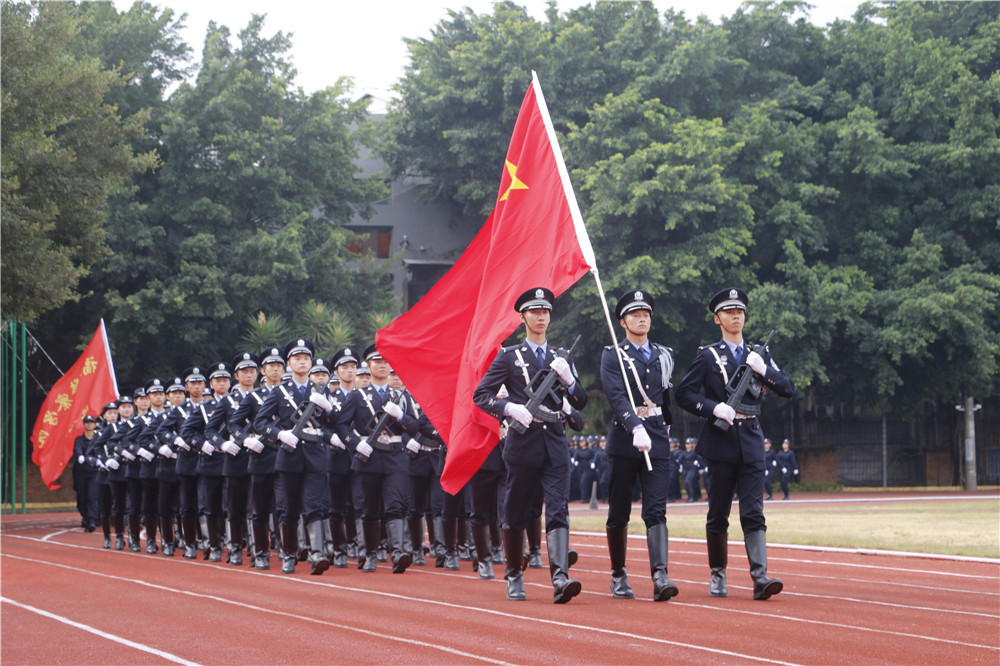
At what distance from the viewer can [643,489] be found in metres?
8.60

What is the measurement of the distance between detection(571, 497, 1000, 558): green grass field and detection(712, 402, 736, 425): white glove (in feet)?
18.1

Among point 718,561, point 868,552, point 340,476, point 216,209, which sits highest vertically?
point 216,209

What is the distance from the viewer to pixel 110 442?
59.6 ft

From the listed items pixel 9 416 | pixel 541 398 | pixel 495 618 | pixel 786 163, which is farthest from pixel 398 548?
pixel 786 163

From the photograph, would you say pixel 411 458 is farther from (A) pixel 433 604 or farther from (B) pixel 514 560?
(B) pixel 514 560

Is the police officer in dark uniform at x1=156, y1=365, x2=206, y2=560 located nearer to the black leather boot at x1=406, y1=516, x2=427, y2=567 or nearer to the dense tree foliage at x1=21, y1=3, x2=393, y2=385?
the black leather boot at x1=406, y1=516, x2=427, y2=567

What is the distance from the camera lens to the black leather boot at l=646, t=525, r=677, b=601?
8547mm

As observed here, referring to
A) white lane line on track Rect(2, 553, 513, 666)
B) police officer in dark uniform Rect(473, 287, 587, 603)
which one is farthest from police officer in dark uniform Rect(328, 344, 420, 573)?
police officer in dark uniform Rect(473, 287, 587, 603)

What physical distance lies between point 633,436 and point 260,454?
17.3 feet

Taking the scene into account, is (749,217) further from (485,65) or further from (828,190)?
(485,65)

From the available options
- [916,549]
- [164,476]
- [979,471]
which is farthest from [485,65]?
[916,549]

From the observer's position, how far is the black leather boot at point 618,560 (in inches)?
350

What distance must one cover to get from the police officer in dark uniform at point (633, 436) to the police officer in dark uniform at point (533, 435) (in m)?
0.34

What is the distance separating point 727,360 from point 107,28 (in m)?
28.8
